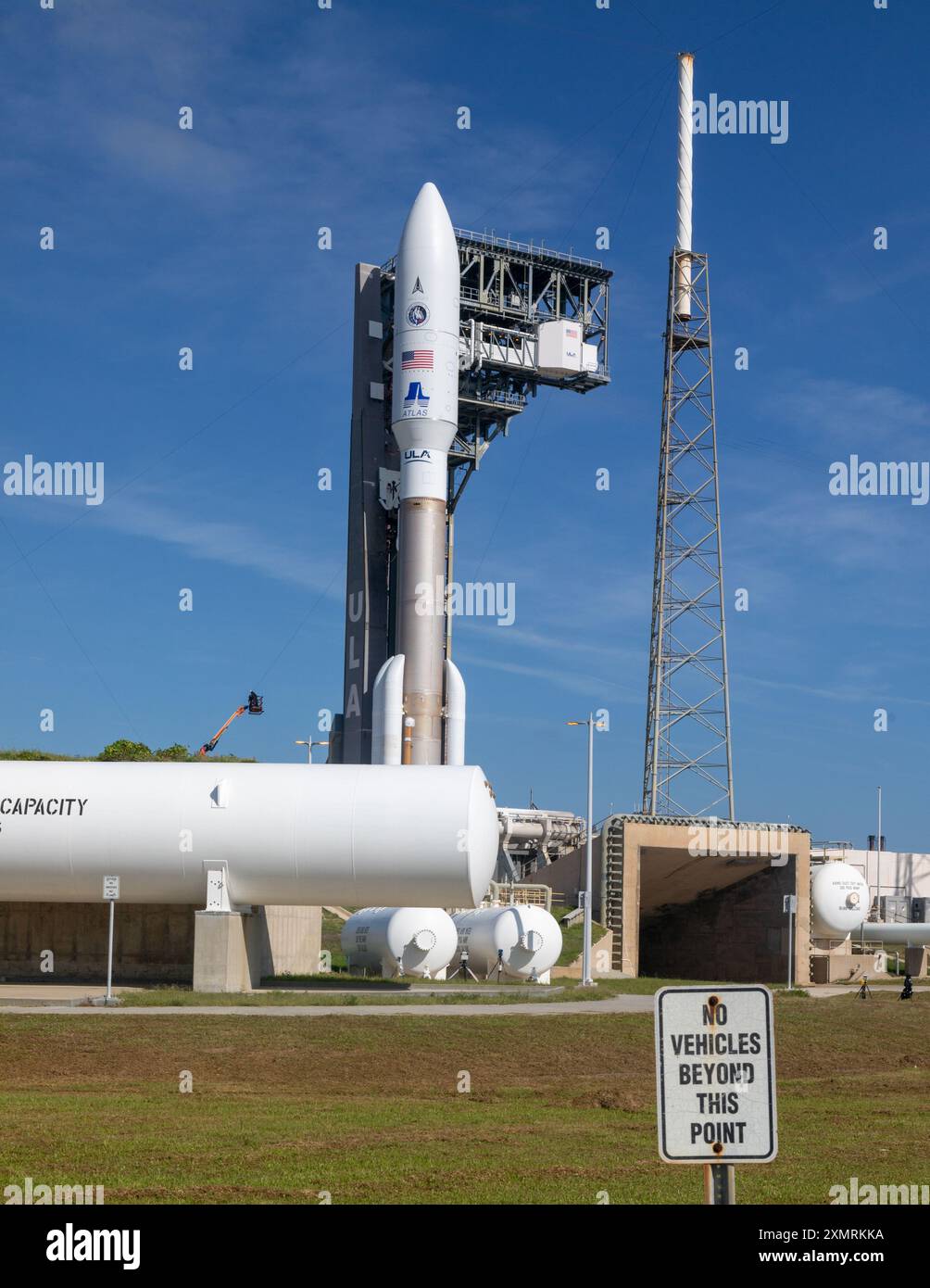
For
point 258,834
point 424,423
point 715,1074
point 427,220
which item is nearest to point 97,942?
point 258,834

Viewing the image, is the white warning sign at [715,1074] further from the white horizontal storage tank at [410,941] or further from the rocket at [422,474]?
the rocket at [422,474]

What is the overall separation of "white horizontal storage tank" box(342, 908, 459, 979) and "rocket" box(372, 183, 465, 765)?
41.4ft

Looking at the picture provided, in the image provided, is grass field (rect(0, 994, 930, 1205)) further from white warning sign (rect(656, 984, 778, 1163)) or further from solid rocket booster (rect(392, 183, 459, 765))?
solid rocket booster (rect(392, 183, 459, 765))

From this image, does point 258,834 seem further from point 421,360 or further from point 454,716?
point 421,360

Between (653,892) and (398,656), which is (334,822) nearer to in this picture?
(398,656)

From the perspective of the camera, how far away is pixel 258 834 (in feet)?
124

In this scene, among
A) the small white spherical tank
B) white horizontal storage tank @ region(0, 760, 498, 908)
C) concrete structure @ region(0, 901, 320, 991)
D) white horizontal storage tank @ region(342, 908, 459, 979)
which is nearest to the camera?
white horizontal storage tank @ region(0, 760, 498, 908)

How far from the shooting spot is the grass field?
12664 mm

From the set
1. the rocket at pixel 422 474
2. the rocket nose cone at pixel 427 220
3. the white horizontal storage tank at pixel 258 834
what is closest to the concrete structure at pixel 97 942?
the white horizontal storage tank at pixel 258 834

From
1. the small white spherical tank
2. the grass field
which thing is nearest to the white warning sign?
the grass field

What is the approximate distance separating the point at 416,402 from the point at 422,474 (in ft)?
10.2

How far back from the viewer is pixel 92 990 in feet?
122

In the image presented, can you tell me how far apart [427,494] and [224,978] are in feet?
90.6
